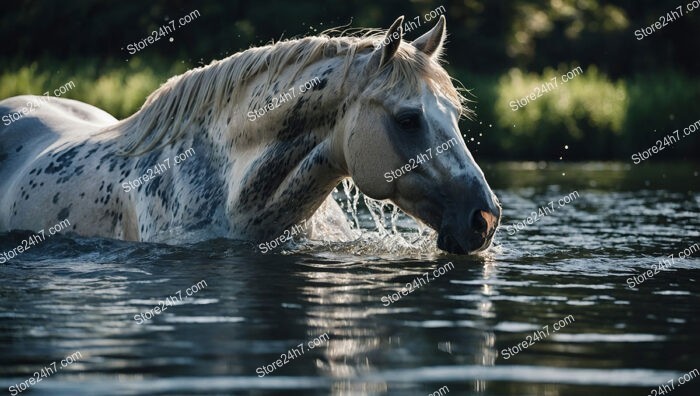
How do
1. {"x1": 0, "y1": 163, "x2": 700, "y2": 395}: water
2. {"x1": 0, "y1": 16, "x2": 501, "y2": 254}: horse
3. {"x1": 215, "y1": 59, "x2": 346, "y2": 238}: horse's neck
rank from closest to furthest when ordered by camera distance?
{"x1": 0, "y1": 163, "x2": 700, "y2": 395}: water → {"x1": 0, "y1": 16, "x2": 501, "y2": 254}: horse → {"x1": 215, "y1": 59, "x2": 346, "y2": 238}: horse's neck

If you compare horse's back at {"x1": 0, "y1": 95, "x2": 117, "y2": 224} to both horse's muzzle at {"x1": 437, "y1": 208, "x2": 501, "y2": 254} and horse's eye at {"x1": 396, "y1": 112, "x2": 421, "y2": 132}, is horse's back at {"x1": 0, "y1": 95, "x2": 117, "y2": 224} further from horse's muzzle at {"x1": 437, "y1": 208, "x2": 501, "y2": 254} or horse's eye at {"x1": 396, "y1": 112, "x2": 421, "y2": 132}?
horse's muzzle at {"x1": 437, "y1": 208, "x2": 501, "y2": 254}

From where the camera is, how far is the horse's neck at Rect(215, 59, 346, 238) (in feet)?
23.9

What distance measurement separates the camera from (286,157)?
24.2ft

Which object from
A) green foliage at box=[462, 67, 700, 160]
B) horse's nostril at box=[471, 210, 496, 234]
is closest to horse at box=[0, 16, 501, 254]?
horse's nostril at box=[471, 210, 496, 234]

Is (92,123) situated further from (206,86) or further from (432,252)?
(432,252)

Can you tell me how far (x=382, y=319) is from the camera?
5742 millimetres

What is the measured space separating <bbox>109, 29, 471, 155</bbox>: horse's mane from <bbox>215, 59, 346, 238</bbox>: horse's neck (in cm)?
13

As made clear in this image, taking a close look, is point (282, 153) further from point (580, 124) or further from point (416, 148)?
point (580, 124)

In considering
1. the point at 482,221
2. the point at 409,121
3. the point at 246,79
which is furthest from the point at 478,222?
the point at 246,79

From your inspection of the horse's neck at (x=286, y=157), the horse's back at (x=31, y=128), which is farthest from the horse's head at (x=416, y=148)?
the horse's back at (x=31, y=128)

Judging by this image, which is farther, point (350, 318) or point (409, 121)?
point (409, 121)

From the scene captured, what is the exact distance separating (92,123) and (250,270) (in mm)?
3254

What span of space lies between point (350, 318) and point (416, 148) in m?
1.45

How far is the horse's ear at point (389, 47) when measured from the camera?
22.7 feet
